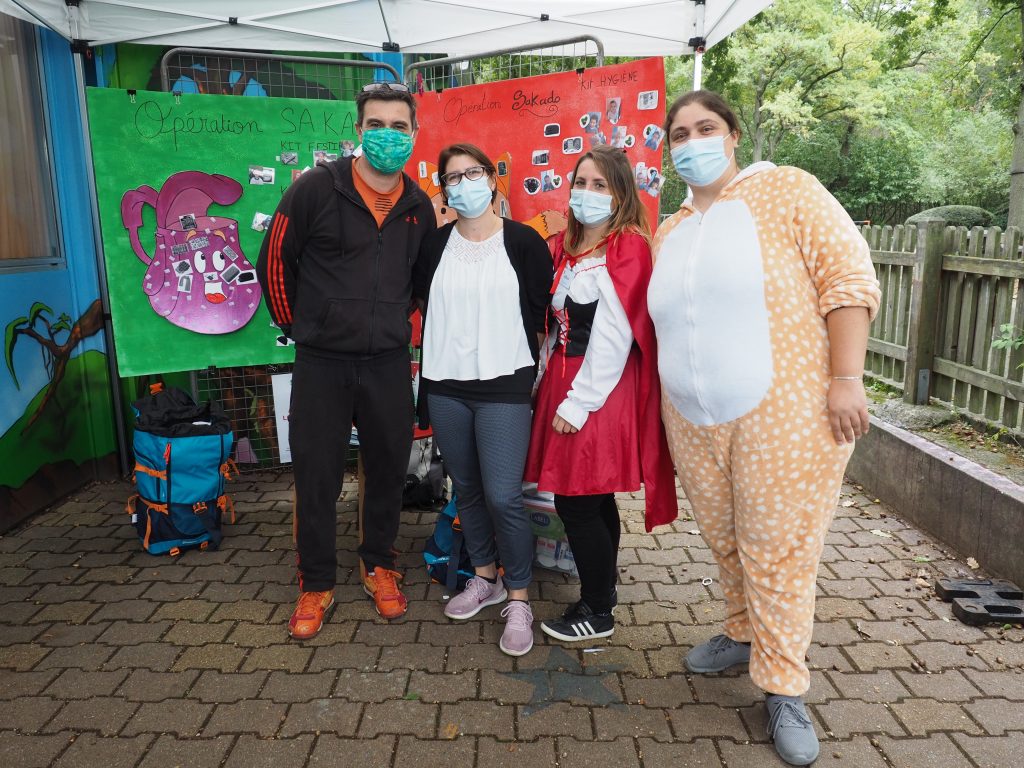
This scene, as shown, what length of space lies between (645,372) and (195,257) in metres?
3.04

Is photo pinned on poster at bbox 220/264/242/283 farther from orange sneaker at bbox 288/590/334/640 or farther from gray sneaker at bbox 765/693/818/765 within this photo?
gray sneaker at bbox 765/693/818/765

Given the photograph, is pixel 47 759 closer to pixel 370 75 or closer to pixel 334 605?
pixel 334 605

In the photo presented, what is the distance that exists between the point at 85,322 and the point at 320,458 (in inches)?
106

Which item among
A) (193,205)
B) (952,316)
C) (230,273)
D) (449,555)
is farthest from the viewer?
(952,316)

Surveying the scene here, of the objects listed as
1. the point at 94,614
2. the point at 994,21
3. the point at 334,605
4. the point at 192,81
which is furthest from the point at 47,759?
the point at 994,21

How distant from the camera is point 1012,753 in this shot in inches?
92.4

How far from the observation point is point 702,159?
2346 millimetres

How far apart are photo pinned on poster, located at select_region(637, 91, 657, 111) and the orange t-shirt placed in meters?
1.49

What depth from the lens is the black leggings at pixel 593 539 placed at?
2.83 metres

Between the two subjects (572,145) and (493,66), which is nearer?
(572,145)

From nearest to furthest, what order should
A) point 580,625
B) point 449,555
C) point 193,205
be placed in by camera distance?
point 580,625 → point 449,555 → point 193,205

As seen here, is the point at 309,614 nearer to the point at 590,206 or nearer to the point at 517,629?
the point at 517,629

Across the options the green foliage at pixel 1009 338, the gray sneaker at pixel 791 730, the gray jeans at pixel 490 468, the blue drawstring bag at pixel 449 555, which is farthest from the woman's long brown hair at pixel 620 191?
the green foliage at pixel 1009 338

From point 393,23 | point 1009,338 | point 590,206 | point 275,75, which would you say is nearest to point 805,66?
point 1009,338
